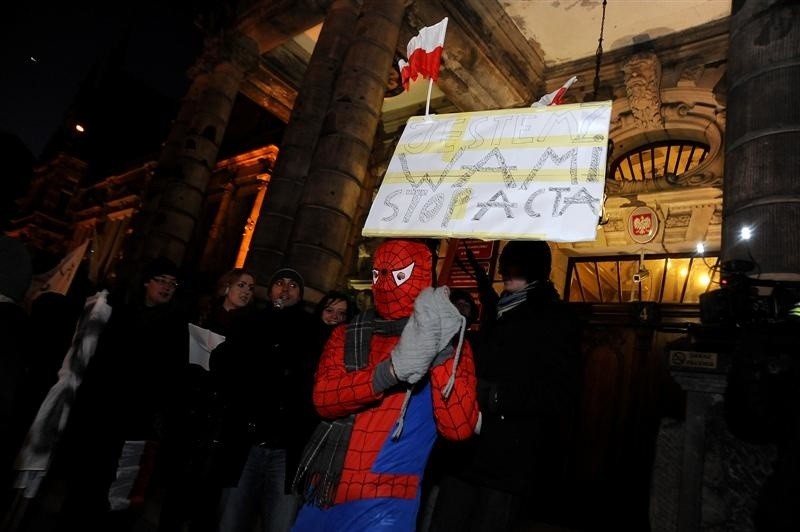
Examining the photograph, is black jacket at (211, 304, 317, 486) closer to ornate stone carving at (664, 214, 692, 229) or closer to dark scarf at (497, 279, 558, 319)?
dark scarf at (497, 279, 558, 319)

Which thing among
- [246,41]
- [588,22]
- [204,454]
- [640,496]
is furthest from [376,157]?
[204,454]

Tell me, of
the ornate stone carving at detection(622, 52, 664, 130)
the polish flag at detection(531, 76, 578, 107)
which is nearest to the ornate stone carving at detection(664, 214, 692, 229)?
the ornate stone carving at detection(622, 52, 664, 130)

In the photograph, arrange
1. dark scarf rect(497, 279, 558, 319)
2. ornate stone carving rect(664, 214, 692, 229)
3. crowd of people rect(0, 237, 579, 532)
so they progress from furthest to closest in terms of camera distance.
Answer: ornate stone carving rect(664, 214, 692, 229), dark scarf rect(497, 279, 558, 319), crowd of people rect(0, 237, 579, 532)

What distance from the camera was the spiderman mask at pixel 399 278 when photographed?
2.00m

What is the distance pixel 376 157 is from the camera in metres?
13.1

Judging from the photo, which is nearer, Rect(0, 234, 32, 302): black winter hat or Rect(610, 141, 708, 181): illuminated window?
Rect(0, 234, 32, 302): black winter hat

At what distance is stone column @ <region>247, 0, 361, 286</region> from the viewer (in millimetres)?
7422

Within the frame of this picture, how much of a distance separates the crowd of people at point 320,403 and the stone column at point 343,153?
1.83 meters

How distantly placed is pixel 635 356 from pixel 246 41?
36.4ft

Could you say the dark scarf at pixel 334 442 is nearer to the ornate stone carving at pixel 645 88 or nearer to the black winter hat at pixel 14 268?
the black winter hat at pixel 14 268

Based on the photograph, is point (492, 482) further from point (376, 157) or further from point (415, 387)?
point (376, 157)

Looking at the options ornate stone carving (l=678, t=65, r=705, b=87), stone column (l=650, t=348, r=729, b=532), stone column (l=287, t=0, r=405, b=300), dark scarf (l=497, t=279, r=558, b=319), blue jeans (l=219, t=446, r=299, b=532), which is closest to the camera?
stone column (l=650, t=348, r=729, b=532)

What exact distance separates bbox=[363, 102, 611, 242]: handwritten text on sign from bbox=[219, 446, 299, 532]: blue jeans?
5.88 ft

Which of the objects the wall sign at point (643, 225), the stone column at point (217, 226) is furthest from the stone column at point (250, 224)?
the wall sign at point (643, 225)
